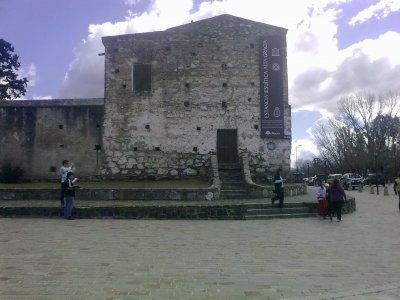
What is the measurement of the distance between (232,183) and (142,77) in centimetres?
737

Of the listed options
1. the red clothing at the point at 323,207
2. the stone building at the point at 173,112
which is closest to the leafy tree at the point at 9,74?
the stone building at the point at 173,112

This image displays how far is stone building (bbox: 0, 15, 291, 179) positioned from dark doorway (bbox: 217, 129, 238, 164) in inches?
2.0

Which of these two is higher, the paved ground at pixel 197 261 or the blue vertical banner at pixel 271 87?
the blue vertical banner at pixel 271 87

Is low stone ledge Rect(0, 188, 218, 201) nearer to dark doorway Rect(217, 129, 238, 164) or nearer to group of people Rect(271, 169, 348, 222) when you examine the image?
group of people Rect(271, 169, 348, 222)

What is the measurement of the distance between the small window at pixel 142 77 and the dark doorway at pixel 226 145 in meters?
4.44

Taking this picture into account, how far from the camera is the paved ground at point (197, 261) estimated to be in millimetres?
5781

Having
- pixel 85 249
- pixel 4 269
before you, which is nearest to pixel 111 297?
pixel 4 269

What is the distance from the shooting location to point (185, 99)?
21.7 m

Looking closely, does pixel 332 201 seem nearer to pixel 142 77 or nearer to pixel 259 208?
pixel 259 208

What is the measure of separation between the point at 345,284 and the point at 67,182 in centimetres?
974

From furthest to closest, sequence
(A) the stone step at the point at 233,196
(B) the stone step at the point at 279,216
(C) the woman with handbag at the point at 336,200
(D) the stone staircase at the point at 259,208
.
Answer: (A) the stone step at the point at 233,196, (D) the stone staircase at the point at 259,208, (B) the stone step at the point at 279,216, (C) the woman with handbag at the point at 336,200

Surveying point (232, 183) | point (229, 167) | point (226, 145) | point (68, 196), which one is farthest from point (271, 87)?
point (68, 196)

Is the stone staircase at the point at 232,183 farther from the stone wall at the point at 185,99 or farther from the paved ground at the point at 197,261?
the paved ground at the point at 197,261

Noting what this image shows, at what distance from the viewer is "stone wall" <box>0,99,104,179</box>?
21.2 metres
